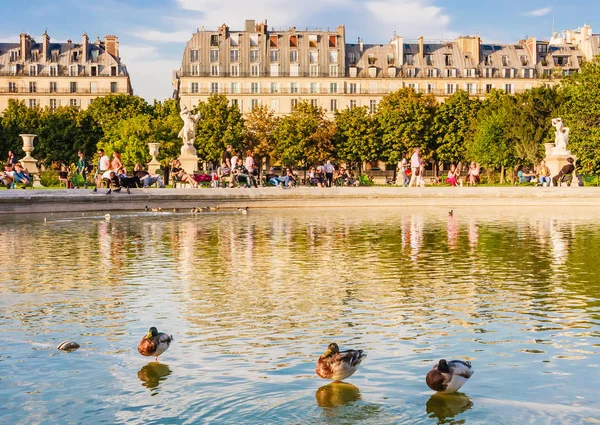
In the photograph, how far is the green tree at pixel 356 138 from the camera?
90.8 meters

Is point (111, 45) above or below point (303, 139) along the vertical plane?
above

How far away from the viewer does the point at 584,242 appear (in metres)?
19.8

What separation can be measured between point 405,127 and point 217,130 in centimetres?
1920

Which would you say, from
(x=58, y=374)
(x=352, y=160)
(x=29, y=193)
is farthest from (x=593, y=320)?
(x=352, y=160)

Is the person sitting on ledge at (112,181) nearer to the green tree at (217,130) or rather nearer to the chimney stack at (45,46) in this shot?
the green tree at (217,130)

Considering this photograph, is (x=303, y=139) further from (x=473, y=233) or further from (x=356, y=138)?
(x=473, y=233)

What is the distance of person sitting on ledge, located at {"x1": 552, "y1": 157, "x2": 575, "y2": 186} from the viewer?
130ft

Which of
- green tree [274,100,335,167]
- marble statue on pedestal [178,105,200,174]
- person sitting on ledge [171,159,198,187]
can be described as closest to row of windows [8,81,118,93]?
green tree [274,100,335,167]

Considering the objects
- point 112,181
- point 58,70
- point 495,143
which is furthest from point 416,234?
point 58,70

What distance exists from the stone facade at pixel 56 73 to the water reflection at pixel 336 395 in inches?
4130

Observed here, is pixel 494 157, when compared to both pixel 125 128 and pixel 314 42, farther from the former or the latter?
pixel 314 42

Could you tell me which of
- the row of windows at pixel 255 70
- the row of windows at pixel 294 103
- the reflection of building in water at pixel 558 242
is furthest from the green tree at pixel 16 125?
the reflection of building in water at pixel 558 242

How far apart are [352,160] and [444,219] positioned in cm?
6628

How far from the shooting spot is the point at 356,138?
90688 millimetres
